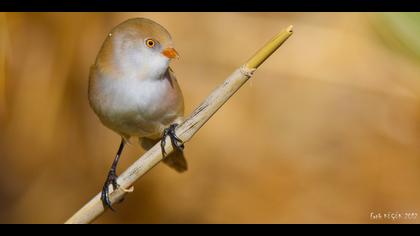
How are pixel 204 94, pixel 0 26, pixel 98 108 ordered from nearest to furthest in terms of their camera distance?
pixel 98 108 → pixel 0 26 → pixel 204 94

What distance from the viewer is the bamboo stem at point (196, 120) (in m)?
2.40

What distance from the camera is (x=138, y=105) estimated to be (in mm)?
3215

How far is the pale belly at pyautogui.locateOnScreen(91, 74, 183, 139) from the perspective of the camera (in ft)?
10.5

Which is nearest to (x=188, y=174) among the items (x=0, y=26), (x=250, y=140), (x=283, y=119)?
(x=250, y=140)

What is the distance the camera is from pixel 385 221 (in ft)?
17.1

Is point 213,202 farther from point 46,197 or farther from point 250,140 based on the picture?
point 46,197

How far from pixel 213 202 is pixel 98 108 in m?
2.23

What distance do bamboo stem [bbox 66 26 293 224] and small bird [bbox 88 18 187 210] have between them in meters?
0.14

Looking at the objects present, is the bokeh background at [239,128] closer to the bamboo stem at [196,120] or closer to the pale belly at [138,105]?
the pale belly at [138,105]

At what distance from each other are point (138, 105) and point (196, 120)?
1.97ft

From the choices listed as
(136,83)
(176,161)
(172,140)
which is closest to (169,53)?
(136,83)

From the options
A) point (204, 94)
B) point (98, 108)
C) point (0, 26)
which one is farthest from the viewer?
point (204, 94)

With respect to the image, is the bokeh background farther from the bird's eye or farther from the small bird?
the bird's eye

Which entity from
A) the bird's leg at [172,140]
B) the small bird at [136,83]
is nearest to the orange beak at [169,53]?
the small bird at [136,83]
